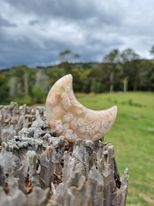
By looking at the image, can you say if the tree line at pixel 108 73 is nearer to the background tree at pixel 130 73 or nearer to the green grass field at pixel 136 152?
the background tree at pixel 130 73

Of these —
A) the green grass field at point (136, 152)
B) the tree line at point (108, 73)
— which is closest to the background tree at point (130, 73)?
the tree line at point (108, 73)

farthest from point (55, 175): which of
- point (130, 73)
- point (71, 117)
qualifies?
point (130, 73)

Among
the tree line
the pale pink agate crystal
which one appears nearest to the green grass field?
the pale pink agate crystal

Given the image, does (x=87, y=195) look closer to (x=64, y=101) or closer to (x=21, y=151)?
(x=21, y=151)

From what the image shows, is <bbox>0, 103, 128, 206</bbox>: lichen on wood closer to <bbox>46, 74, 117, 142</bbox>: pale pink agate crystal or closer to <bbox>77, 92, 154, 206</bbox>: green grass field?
<bbox>46, 74, 117, 142</bbox>: pale pink agate crystal

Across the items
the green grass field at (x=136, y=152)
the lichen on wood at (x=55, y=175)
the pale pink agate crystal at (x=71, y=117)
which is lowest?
the green grass field at (x=136, y=152)

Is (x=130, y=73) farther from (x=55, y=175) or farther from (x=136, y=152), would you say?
(x=55, y=175)

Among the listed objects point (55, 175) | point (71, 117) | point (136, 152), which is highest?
point (71, 117)

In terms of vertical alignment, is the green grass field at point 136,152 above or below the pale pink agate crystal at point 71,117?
below

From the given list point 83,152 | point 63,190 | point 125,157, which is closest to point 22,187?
point 63,190
